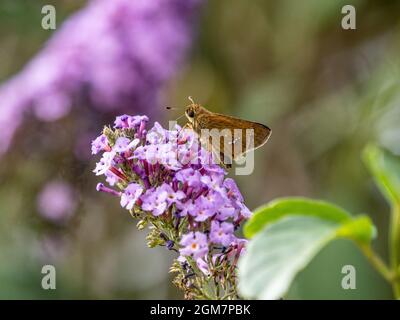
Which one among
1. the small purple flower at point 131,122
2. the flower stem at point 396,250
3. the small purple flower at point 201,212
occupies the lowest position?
the flower stem at point 396,250

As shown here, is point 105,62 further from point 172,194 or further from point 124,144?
point 172,194

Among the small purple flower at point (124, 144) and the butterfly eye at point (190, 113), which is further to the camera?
the butterfly eye at point (190, 113)

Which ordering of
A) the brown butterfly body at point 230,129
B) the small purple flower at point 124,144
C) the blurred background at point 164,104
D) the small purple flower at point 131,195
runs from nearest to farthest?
the small purple flower at point 131,195
the small purple flower at point 124,144
the brown butterfly body at point 230,129
the blurred background at point 164,104

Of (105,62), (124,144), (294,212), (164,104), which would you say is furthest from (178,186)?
(164,104)

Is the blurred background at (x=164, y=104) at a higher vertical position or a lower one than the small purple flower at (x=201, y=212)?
higher

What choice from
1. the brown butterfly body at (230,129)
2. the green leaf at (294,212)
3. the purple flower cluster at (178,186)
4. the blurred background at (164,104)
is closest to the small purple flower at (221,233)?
the purple flower cluster at (178,186)

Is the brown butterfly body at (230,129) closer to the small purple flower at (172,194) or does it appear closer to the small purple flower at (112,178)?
the small purple flower at (112,178)

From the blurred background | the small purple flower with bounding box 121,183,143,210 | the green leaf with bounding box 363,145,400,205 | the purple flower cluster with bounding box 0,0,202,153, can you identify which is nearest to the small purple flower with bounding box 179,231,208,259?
the small purple flower with bounding box 121,183,143,210

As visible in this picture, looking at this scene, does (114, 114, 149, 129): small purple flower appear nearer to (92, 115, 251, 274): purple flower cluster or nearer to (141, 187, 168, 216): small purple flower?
(92, 115, 251, 274): purple flower cluster
